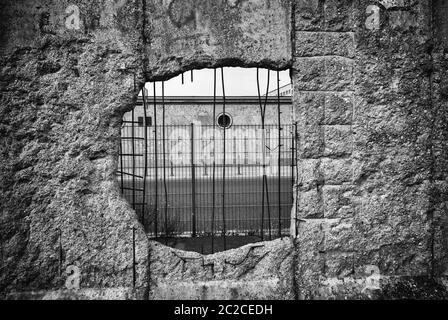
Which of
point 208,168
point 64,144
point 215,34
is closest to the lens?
point 64,144

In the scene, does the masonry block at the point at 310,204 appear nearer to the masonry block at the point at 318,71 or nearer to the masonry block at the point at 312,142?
the masonry block at the point at 312,142

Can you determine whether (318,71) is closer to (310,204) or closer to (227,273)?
(310,204)

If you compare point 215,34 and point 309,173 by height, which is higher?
point 215,34

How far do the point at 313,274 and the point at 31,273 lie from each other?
7.04 feet

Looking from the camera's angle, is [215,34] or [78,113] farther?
[215,34]

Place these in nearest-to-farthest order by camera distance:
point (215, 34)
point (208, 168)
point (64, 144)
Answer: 1. point (64, 144)
2. point (215, 34)
3. point (208, 168)

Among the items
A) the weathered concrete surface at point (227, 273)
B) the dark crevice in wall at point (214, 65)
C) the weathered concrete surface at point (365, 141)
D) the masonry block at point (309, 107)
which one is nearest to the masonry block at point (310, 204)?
the weathered concrete surface at point (365, 141)

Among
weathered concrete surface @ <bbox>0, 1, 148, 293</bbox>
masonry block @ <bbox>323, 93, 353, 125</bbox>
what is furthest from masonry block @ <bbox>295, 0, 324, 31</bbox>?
weathered concrete surface @ <bbox>0, 1, 148, 293</bbox>

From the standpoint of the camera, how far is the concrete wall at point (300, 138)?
2.63 m

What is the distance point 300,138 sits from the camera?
2.79 m

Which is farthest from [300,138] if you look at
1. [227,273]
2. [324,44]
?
[227,273]

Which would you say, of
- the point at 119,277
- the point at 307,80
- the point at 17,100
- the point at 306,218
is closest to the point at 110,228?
the point at 119,277

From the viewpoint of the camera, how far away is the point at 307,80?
9.17 ft

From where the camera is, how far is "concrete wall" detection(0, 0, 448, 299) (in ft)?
8.64
